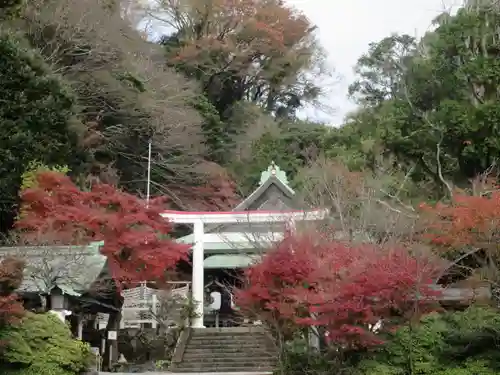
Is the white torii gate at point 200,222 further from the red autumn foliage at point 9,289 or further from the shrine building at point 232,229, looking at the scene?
the red autumn foliage at point 9,289

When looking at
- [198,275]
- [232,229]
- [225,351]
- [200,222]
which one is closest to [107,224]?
[225,351]

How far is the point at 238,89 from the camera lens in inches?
1751

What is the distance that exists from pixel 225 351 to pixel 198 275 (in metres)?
3.96

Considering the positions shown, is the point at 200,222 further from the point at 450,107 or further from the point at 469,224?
the point at 469,224

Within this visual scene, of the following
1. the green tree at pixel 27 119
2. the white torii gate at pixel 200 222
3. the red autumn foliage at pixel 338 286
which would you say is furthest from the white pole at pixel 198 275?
the red autumn foliage at pixel 338 286

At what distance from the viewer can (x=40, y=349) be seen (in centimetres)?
1355

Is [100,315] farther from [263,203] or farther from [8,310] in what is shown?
[263,203]

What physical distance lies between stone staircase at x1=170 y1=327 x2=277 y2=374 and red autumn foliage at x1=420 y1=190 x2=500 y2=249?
6208 mm

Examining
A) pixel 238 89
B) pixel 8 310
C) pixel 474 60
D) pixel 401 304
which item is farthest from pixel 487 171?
pixel 238 89

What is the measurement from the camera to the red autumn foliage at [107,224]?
1914 centimetres

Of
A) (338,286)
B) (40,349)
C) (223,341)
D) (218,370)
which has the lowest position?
(218,370)

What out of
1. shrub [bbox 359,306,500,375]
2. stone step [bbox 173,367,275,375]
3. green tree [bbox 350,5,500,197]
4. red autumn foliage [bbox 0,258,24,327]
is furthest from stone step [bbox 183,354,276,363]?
red autumn foliage [bbox 0,258,24,327]

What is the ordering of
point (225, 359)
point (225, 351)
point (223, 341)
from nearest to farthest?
point (225, 359) < point (225, 351) < point (223, 341)

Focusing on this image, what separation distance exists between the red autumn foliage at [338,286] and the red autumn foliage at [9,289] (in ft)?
16.4
